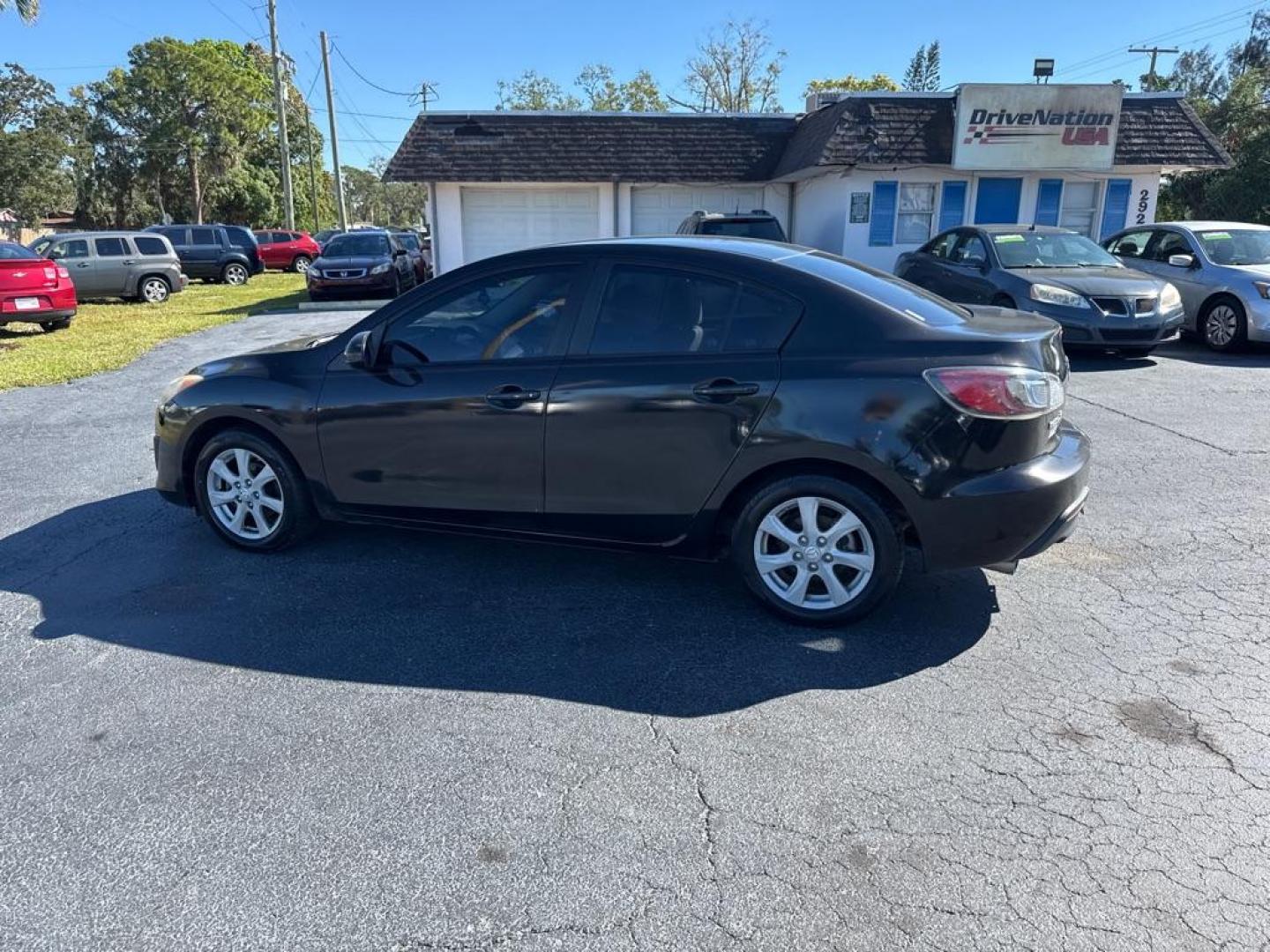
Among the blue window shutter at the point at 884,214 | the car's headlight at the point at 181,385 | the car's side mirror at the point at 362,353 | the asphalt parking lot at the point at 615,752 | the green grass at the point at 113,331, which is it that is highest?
the blue window shutter at the point at 884,214

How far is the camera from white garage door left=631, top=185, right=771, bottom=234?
19.5m

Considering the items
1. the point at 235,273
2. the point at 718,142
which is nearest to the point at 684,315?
the point at 718,142

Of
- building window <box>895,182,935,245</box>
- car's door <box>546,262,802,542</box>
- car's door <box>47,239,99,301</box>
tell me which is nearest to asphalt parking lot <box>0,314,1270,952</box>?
car's door <box>546,262,802,542</box>

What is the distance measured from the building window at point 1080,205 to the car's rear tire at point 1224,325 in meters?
6.93

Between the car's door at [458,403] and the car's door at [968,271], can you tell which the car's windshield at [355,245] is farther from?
the car's door at [458,403]

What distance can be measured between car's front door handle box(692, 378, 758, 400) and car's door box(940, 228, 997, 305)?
7940mm

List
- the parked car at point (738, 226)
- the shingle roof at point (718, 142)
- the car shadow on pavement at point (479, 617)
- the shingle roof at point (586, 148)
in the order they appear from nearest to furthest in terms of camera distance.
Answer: the car shadow on pavement at point (479, 617), the parked car at point (738, 226), the shingle roof at point (718, 142), the shingle roof at point (586, 148)

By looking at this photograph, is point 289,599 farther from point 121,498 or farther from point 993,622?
point 993,622

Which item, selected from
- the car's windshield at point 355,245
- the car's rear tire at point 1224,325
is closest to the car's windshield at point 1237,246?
the car's rear tire at point 1224,325

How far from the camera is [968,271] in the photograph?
1116 cm

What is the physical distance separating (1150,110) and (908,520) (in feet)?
58.8

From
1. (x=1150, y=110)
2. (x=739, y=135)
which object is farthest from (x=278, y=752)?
(x=1150, y=110)

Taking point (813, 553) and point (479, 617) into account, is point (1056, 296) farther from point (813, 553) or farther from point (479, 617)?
point (479, 617)

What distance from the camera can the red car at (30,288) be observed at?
45.9ft
